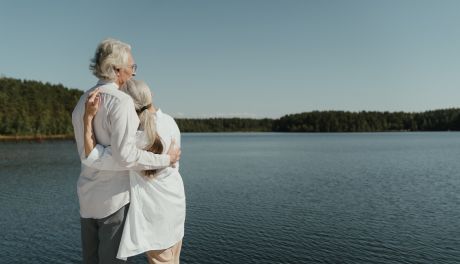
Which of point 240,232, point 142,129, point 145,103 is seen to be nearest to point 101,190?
point 142,129

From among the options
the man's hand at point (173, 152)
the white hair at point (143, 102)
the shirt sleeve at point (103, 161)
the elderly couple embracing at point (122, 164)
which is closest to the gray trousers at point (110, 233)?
the elderly couple embracing at point (122, 164)

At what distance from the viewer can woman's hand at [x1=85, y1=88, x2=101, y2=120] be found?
3064 millimetres

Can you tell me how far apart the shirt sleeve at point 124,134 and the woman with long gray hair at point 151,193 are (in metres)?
0.09

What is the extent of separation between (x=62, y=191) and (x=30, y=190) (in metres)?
2.74

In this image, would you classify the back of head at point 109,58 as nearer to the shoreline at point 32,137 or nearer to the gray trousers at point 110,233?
the gray trousers at point 110,233

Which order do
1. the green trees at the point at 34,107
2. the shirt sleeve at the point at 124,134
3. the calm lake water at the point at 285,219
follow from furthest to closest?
the green trees at the point at 34,107, the calm lake water at the point at 285,219, the shirt sleeve at the point at 124,134

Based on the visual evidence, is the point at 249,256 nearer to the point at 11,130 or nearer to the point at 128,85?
the point at 128,85

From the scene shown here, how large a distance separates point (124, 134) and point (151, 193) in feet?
2.09

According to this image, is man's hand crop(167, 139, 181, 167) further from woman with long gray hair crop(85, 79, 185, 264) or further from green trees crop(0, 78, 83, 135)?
green trees crop(0, 78, 83, 135)

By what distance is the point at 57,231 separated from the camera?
19.0 metres

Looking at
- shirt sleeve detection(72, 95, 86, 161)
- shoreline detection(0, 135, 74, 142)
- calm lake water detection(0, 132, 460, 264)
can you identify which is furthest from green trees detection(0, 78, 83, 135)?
shirt sleeve detection(72, 95, 86, 161)

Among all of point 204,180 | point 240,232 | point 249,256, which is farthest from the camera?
point 204,180

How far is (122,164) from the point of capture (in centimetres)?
304

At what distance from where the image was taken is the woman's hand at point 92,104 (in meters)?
3.06
